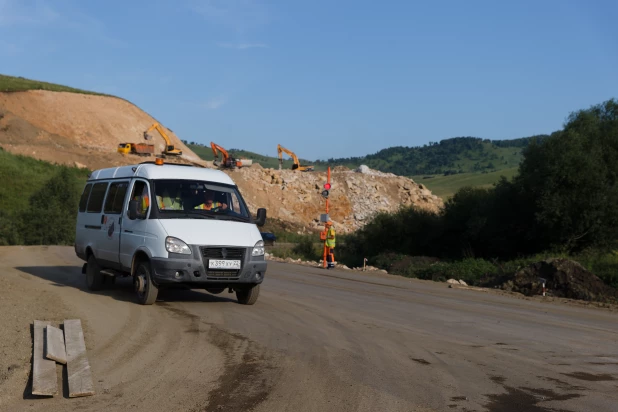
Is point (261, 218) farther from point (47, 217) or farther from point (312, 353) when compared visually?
point (47, 217)

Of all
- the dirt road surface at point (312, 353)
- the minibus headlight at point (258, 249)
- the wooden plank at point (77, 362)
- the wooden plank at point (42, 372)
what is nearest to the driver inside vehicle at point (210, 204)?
the minibus headlight at point (258, 249)

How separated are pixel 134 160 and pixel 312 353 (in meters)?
75.3

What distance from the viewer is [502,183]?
3488 centimetres

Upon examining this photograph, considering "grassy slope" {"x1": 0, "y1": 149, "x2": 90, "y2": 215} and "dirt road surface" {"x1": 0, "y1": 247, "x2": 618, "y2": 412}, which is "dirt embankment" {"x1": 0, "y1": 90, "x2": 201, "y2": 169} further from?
"dirt road surface" {"x1": 0, "y1": 247, "x2": 618, "y2": 412}

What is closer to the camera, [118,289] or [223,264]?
[223,264]

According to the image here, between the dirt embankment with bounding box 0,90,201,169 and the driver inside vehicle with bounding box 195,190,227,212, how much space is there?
Answer: 67686mm

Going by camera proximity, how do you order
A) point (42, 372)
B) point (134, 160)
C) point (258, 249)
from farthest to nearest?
1. point (134, 160)
2. point (258, 249)
3. point (42, 372)

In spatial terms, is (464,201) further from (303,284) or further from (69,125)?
(69,125)

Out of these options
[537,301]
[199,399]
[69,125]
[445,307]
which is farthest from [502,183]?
[69,125]

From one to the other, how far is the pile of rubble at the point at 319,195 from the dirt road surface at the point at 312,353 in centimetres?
5759

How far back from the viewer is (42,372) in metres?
7.21

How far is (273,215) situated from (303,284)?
53.2 m

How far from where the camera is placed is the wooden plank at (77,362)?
6.69 m

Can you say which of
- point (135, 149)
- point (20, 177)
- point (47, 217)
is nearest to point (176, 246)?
point (47, 217)
